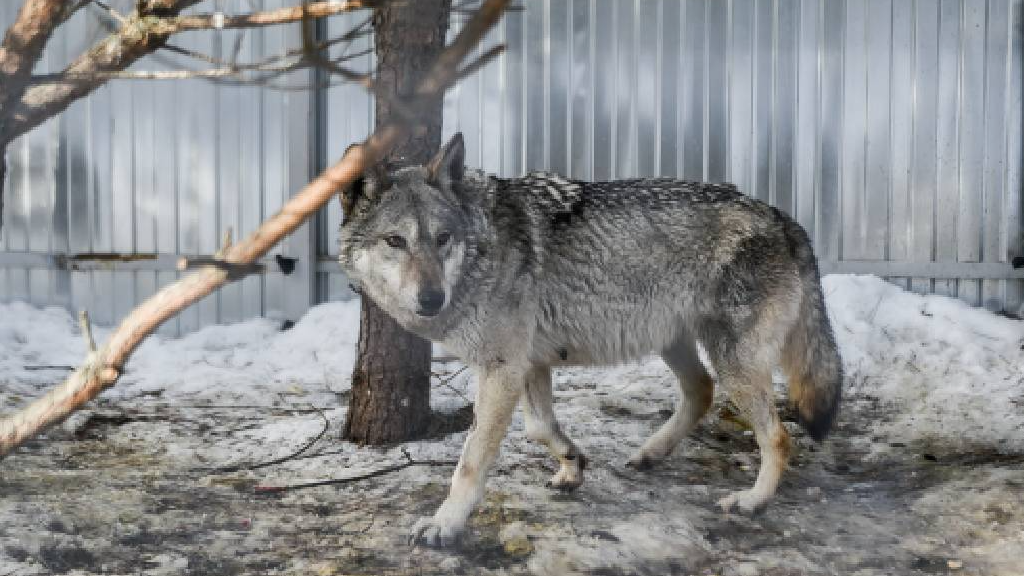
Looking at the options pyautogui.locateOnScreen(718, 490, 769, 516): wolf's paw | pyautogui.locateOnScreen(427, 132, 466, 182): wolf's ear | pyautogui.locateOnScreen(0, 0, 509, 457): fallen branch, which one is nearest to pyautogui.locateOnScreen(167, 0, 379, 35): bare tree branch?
pyautogui.locateOnScreen(0, 0, 509, 457): fallen branch

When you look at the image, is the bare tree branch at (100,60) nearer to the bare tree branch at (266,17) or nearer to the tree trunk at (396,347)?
the bare tree branch at (266,17)

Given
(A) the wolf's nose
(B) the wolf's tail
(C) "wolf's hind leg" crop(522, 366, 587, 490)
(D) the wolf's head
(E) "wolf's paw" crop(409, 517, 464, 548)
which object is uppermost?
(D) the wolf's head

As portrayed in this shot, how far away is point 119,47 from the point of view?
276 centimetres

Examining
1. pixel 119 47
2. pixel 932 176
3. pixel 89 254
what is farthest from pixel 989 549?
pixel 89 254

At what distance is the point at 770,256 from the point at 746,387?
568mm

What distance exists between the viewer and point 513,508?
389 cm

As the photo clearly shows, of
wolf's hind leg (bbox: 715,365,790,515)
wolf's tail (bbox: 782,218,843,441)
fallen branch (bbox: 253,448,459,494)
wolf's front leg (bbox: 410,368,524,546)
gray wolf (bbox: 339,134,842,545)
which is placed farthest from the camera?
wolf's tail (bbox: 782,218,843,441)

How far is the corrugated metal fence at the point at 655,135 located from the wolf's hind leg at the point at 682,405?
3.07 metres

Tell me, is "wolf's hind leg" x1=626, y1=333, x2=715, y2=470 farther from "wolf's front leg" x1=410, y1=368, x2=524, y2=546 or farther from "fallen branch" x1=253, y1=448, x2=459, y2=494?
"wolf's front leg" x1=410, y1=368, x2=524, y2=546

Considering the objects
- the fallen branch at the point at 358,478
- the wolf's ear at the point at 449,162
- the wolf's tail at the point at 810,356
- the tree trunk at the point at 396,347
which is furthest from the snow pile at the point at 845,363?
the wolf's ear at the point at 449,162

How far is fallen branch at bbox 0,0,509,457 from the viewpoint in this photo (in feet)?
5.55

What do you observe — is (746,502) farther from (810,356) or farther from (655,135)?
(655,135)

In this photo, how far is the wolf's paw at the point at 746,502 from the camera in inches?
156

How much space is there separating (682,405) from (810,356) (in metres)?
0.68
